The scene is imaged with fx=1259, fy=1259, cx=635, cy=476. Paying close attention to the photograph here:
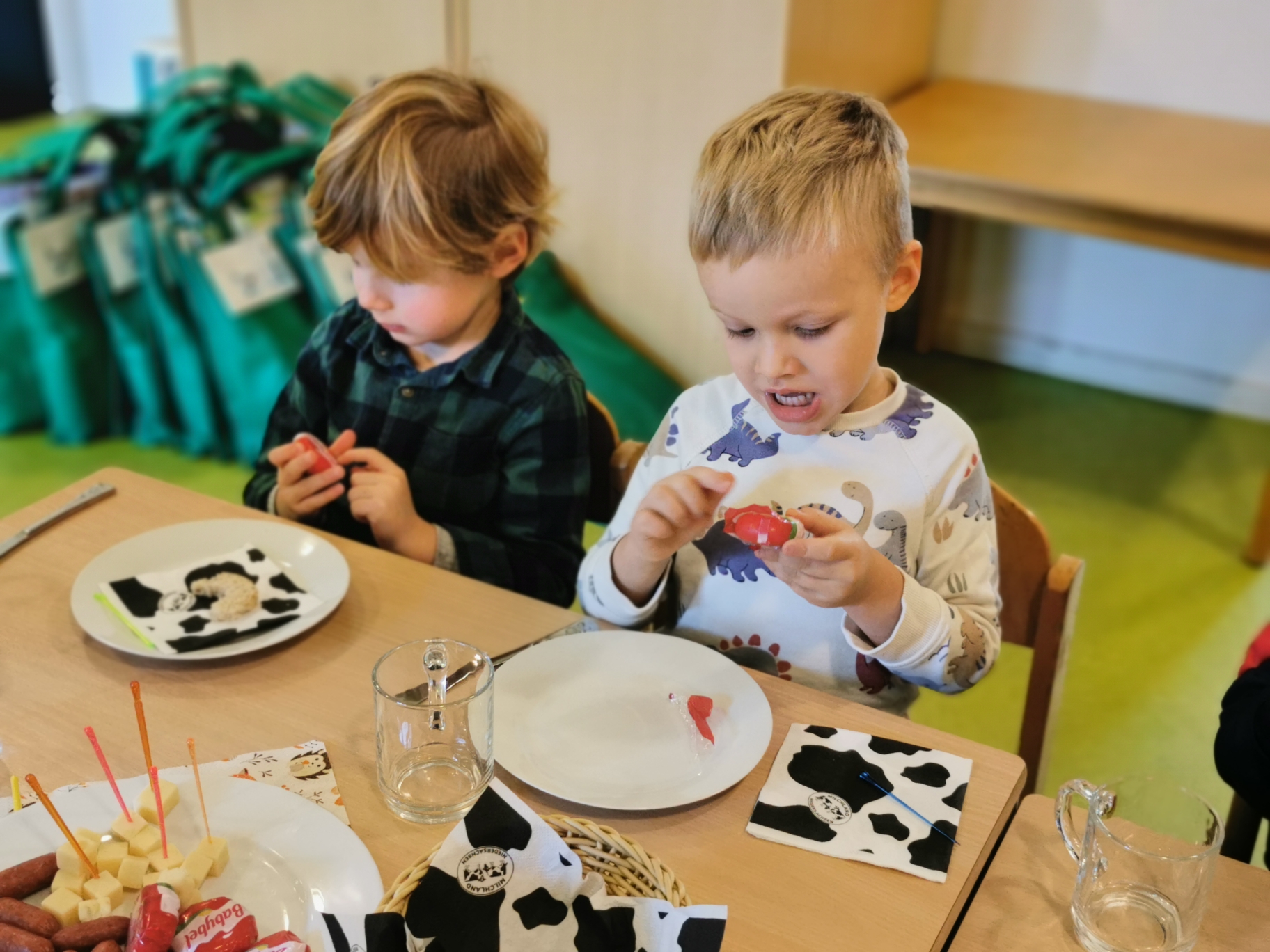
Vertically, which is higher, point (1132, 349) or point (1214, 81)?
point (1214, 81)

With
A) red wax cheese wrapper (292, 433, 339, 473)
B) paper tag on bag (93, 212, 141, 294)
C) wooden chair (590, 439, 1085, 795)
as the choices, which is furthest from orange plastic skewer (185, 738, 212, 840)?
paper tag on bag (93, 212, 141, 294)

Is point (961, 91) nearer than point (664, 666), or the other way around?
point (664, 666)

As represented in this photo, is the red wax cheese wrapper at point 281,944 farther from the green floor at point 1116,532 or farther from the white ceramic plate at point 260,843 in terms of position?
the green floor at point 1116,532

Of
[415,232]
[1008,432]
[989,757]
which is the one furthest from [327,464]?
[1008,432]

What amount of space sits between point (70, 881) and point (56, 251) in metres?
2.24

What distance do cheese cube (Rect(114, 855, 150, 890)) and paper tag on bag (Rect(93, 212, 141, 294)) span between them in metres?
2.17

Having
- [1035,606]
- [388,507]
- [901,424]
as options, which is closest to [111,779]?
[388,507]

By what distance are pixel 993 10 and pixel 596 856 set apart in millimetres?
2687

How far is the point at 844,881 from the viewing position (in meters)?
0.83

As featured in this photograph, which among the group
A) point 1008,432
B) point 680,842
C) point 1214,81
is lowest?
point 1008,432

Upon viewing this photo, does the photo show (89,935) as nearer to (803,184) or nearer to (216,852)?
(216,852)

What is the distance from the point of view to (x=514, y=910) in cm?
76

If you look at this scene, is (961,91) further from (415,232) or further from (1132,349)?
(415,232)

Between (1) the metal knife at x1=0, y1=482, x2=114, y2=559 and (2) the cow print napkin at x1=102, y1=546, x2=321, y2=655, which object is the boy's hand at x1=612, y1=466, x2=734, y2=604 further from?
(1) the metal knife at x1=0, y1=482, x2=114, y2=559
